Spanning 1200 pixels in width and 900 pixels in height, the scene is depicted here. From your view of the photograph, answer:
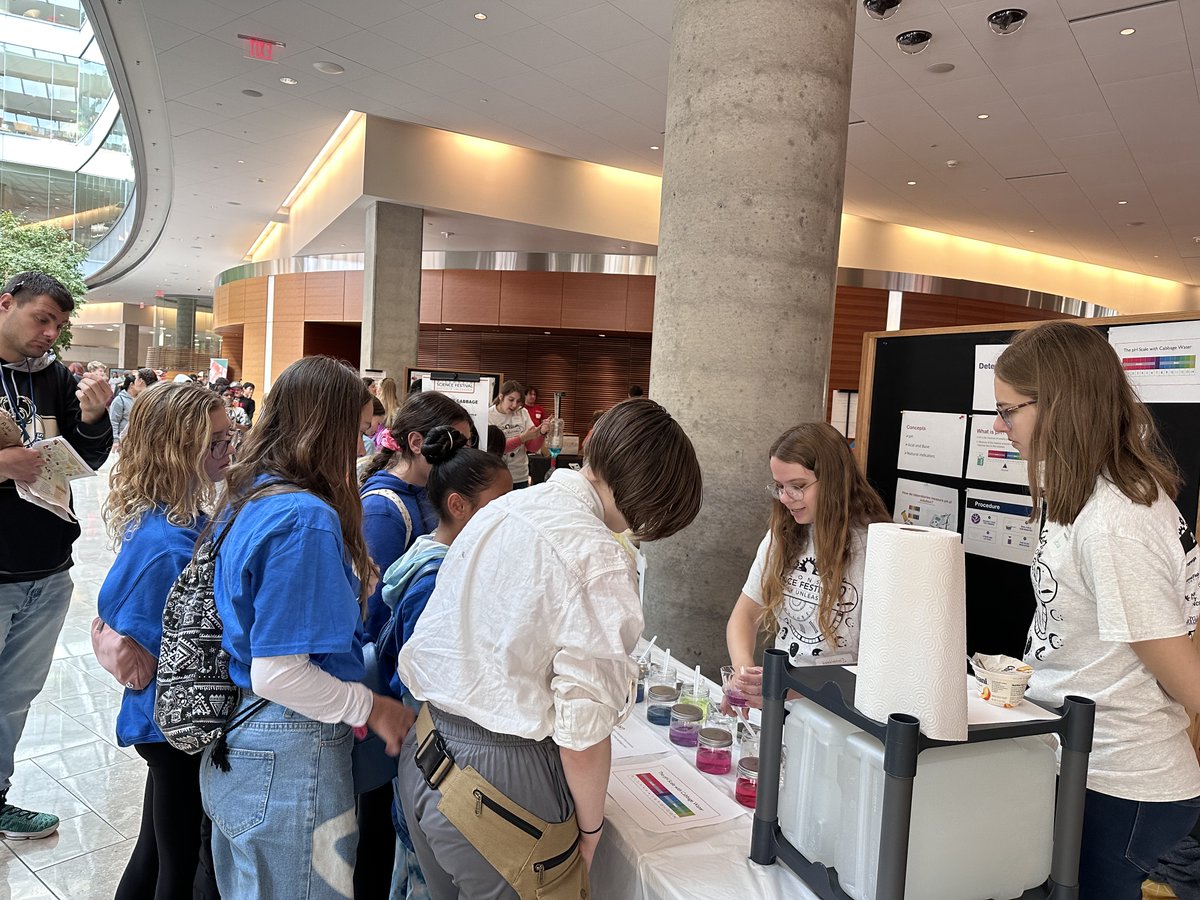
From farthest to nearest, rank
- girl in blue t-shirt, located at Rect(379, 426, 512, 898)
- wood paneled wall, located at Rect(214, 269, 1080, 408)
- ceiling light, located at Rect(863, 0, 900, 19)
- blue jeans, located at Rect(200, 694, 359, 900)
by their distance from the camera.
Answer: wood paneled wall, located at Rect(214, 269, 1080, 408) → ceiling light, located at Rect(863, 0, 900, 19) → girl in blue t-shirt, located at Rect(379, 426, 512, 898) → blue jeans, located at Rect(200, 694, 359, 900)

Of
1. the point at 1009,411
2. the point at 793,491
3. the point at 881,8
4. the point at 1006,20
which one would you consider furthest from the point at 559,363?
the point at 1009,411

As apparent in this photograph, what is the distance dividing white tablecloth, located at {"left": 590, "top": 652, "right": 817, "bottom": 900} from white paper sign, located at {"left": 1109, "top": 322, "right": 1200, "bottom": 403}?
1.75 m

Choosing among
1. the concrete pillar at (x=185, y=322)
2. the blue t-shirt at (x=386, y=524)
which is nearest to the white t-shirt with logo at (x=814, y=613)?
the blue t-shirt at (x=386, y=524)

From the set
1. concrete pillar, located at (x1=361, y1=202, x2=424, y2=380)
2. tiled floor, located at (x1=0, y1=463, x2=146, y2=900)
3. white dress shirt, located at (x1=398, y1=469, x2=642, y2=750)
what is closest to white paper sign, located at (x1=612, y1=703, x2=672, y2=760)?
white dress shirt, located at (x1=398, y1=469, x2=642, y2=750)

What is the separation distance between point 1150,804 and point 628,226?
32.3 feet

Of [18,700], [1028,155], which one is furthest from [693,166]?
[1028,155]

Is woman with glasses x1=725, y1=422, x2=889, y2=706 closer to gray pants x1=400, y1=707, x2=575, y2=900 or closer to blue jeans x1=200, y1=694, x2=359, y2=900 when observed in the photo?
gray pants x1=400, y1=707, x2=575, y2=900

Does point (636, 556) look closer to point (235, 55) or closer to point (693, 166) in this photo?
point (693, 166)

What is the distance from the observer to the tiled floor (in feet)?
8.16

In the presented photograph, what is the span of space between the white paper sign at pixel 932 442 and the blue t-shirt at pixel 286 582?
89.7 inches

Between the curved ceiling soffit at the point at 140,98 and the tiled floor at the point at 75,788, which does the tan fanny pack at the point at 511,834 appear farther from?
the curved ceiling soffit at the point at 140,98

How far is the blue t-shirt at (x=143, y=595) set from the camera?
5.80 ft

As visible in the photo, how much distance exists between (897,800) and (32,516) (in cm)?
266

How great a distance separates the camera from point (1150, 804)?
4.43 feet
